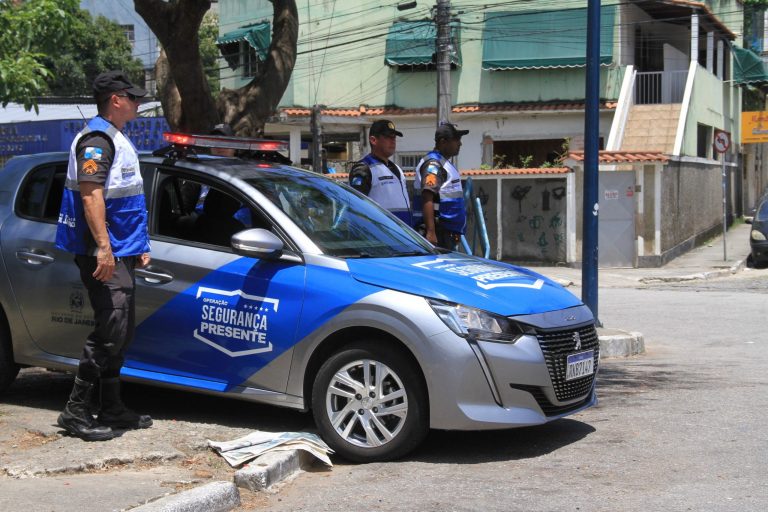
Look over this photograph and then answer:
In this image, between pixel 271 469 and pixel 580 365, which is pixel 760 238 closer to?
pixel 580 365

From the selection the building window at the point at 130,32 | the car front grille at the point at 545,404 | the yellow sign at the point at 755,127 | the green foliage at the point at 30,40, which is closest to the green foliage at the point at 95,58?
the building window at the point at 130,32

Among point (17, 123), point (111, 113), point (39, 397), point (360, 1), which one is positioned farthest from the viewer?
point (17, 123)

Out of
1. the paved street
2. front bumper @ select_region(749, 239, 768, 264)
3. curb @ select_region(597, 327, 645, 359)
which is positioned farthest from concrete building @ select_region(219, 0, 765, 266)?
the paved street

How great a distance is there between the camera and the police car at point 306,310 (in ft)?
18.3

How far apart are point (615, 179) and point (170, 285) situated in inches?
677

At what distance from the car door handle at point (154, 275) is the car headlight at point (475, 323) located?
69.2 inches

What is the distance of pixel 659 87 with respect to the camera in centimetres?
3052

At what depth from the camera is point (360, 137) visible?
111 ft

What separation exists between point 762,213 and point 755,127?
16.6 meters

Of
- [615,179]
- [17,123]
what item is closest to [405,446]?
[615,179]

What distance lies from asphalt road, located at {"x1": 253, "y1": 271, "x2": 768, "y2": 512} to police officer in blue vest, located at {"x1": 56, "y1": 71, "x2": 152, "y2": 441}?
1.35 metres

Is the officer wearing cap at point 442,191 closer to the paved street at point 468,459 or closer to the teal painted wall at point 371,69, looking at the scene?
the paved street at point 468,459

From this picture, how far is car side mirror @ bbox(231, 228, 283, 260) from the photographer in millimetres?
5941

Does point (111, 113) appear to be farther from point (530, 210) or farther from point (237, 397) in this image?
point (530, 210)
